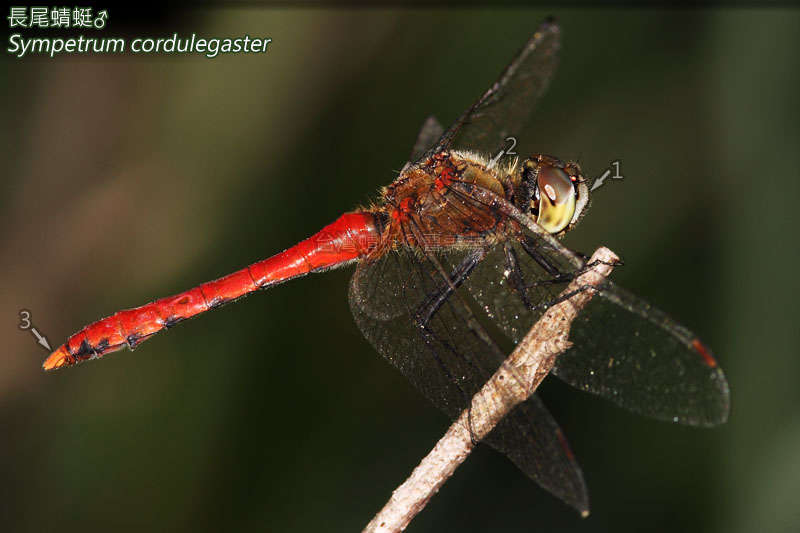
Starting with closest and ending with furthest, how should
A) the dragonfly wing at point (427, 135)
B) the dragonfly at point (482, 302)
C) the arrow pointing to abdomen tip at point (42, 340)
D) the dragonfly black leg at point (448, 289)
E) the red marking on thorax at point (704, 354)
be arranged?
the red marking on thorax at point (704, 354)
the dragonfly at point (482, 302)
the dragonfly black leg at point (448, 289)
the arrow pointing to abdomen tip at point (42, 340)
the dragonfly wing at point (427, 135)

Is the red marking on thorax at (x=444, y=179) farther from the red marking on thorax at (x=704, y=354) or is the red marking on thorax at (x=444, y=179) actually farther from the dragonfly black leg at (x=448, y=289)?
the red marking on thorax at (x=704, y=354)

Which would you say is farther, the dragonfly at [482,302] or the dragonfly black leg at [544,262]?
the dragonfly black leg at [544,262]

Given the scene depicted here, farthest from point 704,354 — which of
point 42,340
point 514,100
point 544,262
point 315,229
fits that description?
point 42,340

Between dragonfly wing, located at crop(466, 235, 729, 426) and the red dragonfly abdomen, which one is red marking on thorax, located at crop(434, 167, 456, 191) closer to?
the red dragonfly abdomen

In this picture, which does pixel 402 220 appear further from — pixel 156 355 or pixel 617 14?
pixel 617 14

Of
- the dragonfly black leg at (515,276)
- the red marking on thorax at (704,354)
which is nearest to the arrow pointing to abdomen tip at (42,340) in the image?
the dragonfly black leg at (515,276)

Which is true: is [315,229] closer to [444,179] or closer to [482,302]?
[444,179]

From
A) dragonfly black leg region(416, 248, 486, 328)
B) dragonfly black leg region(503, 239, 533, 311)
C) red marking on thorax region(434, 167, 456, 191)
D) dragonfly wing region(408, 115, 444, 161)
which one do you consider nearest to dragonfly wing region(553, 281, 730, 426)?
dragonfly black leg region(503, 239, 533, 311)

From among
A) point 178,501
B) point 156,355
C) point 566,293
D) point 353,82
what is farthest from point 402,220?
point 178,501
